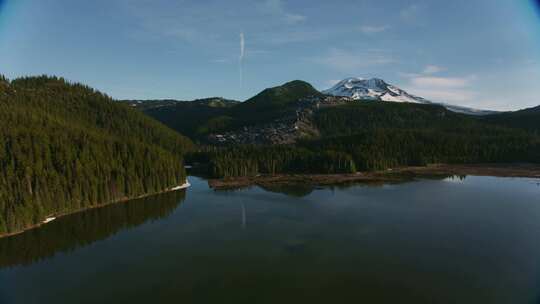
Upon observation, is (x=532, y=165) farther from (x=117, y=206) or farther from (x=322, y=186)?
(x=117, y=206)

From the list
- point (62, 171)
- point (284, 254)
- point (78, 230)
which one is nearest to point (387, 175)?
point (284, 254)

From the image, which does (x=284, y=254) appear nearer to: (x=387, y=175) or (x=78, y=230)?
(x=78, y=230)

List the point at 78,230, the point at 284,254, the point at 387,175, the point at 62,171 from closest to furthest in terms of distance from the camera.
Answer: the point at 284,254 → the point at 78,230 → the point at 62,171 → the point at 387,175

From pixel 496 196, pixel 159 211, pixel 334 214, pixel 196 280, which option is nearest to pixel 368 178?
pixel 496 196

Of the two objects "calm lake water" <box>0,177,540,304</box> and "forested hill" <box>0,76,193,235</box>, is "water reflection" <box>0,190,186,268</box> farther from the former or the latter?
"forested hill" <box>0,76,193,235</box>

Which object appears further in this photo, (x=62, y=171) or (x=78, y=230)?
(x=62, y=171)

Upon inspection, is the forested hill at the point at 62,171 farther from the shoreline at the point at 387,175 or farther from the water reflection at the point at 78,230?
the shoreline at the point at 387,175

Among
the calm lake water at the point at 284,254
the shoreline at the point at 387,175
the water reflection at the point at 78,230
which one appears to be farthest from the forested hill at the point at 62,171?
the shoreline at the point at 387,175
